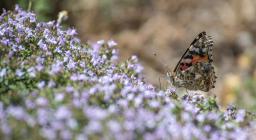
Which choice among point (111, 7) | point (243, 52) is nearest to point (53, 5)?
point (111, 7)

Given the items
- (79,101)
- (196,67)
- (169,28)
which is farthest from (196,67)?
(169,28)

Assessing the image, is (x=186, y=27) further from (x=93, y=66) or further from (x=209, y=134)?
(x=209, y=134)

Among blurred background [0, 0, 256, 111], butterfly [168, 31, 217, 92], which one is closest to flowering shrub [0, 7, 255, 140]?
butterfly [168, 31, 217, 92]

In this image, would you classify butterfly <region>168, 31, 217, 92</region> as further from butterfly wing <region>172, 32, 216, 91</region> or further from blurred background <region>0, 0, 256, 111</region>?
blurred background <region>0, 0, 256, 111</region>

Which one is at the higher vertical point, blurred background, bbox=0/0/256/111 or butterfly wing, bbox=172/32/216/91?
blurred background, bbox=0/0/256/111

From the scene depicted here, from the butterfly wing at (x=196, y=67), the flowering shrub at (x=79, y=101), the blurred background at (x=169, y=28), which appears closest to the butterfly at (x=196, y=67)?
the butterfly wing at (x=196, y=67)

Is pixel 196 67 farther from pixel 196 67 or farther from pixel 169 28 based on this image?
pixel 169 28
